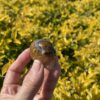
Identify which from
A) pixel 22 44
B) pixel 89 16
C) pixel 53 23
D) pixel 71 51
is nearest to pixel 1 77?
pixel 22 44

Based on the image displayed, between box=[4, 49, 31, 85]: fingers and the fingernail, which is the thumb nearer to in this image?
the fingernail

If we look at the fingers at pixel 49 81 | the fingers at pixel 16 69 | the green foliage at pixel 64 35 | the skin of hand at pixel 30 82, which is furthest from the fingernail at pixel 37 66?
the green foliage at pixel 64 35

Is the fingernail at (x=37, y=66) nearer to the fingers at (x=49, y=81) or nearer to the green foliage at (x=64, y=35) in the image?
the fingers at (x=49, y=81)

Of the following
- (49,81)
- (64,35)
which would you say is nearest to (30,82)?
(49,81)

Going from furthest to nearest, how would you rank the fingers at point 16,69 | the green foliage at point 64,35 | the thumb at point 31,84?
the green foliage at point 64,35 → the fingers at point 16,69 → the thumb at point 31,84

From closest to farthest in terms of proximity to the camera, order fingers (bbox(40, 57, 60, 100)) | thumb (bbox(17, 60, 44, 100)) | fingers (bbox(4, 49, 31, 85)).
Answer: thumb (bbox(17, 60, 44, 100)) < fingers (bbox(40, 57, 60, 100)) < fingers (bbox(4, 49, 31, 85))

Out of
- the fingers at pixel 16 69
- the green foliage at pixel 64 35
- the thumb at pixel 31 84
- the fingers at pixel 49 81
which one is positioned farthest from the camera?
the green foliage at pixel 64 35

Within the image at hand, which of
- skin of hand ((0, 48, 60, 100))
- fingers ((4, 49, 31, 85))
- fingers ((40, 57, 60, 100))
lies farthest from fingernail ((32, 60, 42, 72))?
fingers ((4, 49, 31, 85))

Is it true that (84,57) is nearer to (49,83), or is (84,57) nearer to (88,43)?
(88,43)
